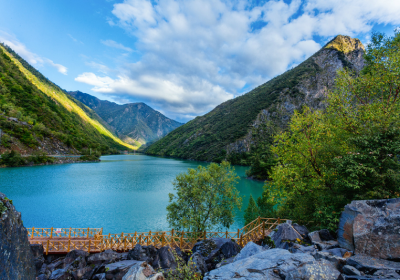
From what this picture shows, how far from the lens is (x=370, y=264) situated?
7.18 metres

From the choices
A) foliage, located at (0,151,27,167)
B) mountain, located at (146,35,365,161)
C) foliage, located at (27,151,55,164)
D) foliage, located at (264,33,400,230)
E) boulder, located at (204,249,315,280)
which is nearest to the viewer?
boulder, located at (204,249,315,280)

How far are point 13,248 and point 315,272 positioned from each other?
1313 centimetres

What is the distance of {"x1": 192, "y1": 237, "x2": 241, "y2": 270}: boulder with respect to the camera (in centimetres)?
1327

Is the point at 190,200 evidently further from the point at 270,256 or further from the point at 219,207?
the point at 270,256

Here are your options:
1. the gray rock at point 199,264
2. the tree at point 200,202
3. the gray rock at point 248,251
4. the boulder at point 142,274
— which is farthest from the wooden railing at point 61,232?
the gray rock at point 248,251

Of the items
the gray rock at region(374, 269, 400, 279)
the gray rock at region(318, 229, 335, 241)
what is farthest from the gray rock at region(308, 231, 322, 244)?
the gray rock at region(374, 269, 400, 279)

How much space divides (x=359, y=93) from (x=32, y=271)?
27.9 meters

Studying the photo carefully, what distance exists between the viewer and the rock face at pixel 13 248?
8078 mm

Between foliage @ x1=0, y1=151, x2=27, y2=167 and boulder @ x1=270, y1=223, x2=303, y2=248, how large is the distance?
10456cm

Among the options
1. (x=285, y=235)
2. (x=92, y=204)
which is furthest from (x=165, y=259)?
(x=92, y=204)

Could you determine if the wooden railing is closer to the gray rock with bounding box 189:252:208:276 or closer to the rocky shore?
the rocky shore

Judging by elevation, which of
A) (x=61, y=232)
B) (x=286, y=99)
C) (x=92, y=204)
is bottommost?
(x=92, y=204)

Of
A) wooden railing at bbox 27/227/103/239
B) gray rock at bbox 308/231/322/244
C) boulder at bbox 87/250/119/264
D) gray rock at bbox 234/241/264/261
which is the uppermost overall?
gray rock at bbox 308/231/322/244

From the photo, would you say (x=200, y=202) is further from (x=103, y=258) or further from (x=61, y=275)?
(x=61, y=275)
